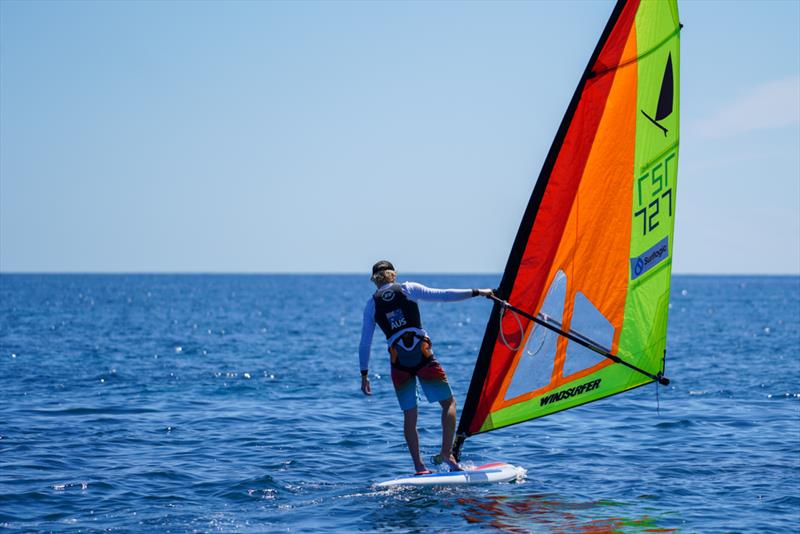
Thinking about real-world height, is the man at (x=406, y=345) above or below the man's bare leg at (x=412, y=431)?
above

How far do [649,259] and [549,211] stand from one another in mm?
1376

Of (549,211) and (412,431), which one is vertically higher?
(549,211)

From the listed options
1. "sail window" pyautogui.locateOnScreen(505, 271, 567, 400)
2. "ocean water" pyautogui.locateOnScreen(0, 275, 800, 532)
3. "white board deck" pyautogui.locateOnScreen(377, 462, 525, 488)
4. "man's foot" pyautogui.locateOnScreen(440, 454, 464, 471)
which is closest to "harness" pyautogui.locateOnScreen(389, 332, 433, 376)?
"sail window" pyautogui.locateOnScreen(505, 271, 567, 400)

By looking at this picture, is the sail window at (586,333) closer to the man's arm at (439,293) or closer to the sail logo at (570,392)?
the sail logo at (570,392)

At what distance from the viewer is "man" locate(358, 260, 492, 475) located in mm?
10742

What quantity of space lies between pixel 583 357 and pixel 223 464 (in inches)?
226

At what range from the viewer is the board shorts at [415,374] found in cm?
1094

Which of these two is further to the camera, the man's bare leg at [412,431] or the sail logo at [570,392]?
the man's bare leg at [412,431]

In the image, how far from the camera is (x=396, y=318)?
1080 cm

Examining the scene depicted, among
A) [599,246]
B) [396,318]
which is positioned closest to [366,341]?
[396,318]

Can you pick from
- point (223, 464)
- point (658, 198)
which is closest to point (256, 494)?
point (223, 464)

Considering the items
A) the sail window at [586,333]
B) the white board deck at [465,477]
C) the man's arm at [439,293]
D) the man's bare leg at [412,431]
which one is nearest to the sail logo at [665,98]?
the sail window at [586,333]

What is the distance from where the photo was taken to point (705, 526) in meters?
9.88

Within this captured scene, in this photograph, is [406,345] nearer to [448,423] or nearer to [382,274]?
[382,274]
